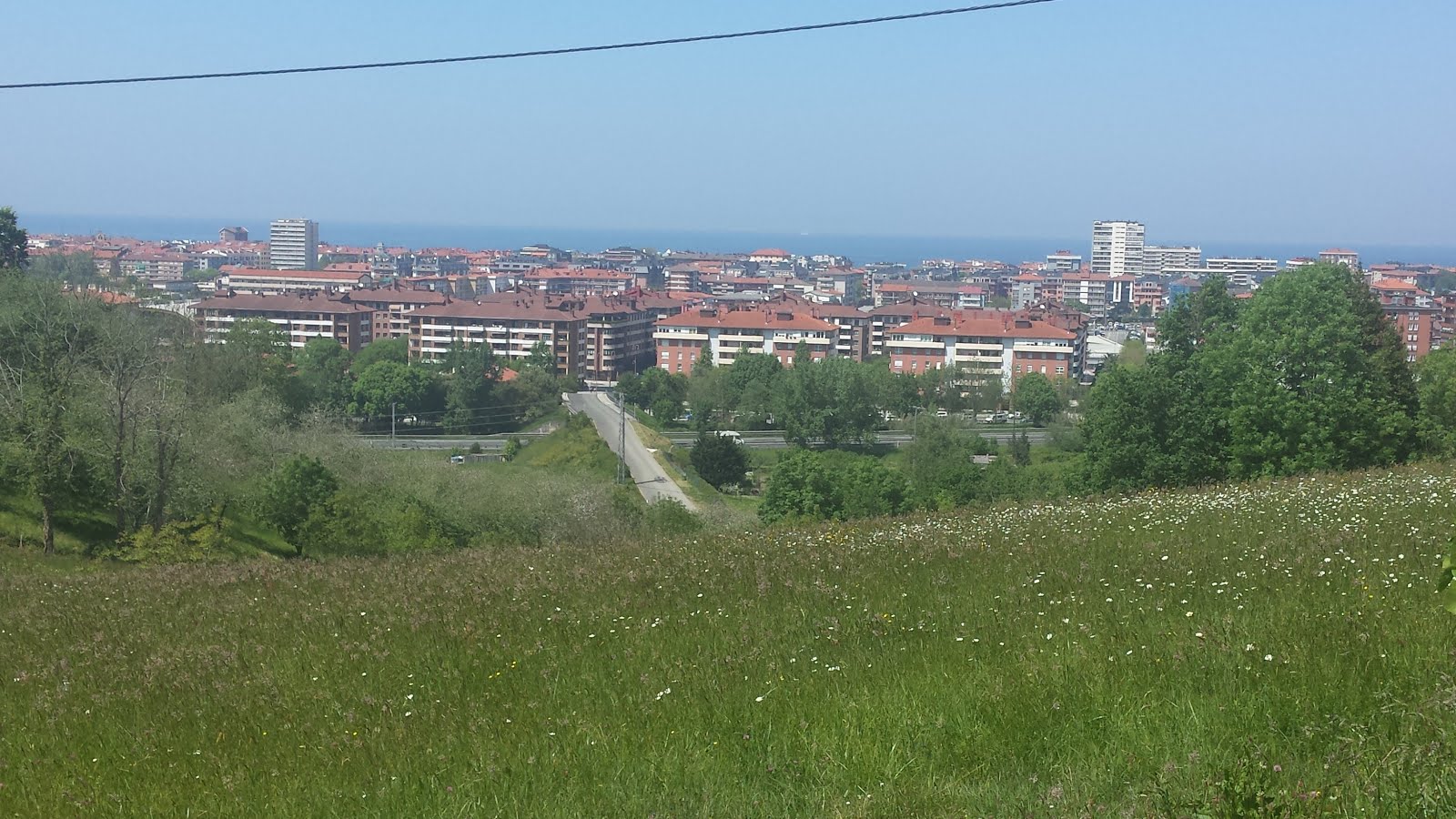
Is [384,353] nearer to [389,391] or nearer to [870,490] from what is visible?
[389,391]

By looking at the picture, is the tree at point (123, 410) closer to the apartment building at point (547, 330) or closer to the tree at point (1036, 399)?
the tree at point (1036, 399)

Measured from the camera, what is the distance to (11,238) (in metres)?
→ 72.2

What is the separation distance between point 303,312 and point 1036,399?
2760 inches

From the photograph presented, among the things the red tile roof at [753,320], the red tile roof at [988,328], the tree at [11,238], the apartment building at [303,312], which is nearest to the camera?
the tree at [11,238]

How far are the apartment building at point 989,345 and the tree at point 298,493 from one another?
77.3 metres

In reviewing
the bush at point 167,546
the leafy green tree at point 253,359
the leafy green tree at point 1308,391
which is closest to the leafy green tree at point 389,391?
the leafy green tree at point 253,359

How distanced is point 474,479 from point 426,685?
1032 inches

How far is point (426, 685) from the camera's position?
19.6 ft

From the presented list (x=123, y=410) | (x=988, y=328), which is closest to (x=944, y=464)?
(x=123, y=410)

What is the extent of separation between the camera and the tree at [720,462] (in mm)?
55531

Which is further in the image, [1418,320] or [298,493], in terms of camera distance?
[1418,320]

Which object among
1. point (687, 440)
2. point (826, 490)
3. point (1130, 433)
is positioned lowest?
point (687, 440)

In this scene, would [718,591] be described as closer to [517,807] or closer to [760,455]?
[517,807]

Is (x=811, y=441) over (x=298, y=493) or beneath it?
beneath
